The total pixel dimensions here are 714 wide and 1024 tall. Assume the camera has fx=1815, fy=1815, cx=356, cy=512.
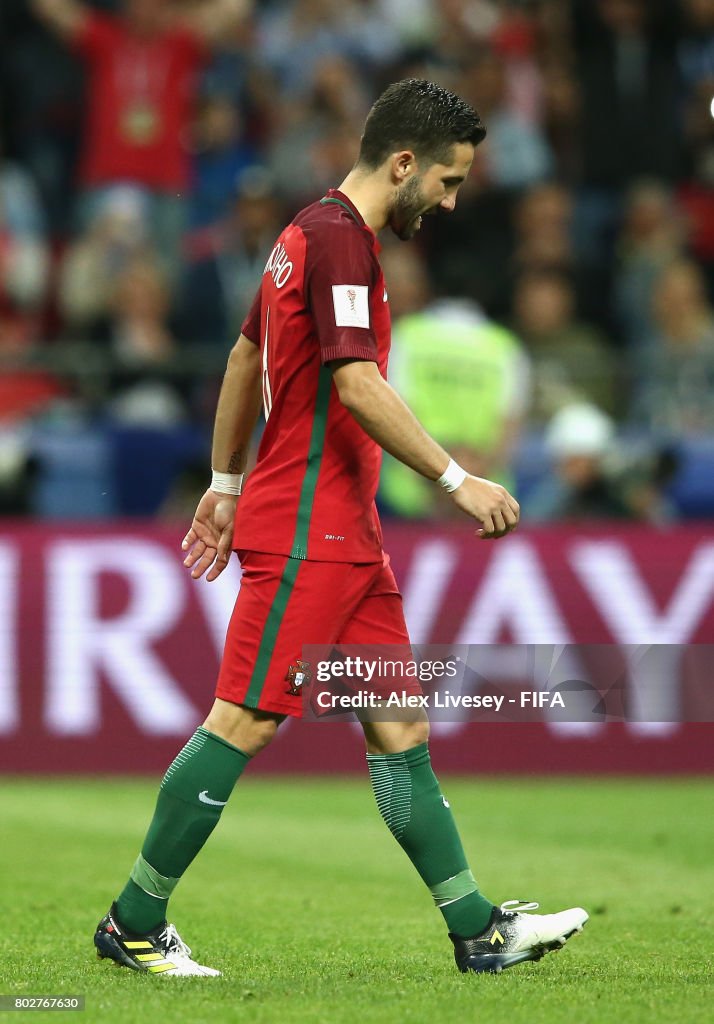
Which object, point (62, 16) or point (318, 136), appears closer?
point (318, 136)

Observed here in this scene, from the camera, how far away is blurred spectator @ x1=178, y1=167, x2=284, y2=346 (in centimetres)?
1217

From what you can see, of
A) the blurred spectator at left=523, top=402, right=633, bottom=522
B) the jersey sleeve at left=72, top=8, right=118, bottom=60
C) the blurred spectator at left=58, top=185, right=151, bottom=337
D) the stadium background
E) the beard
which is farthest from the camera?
the jersey sleeve at left=72, top=8, right=118, bottom=60

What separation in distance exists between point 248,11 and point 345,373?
10130 mm

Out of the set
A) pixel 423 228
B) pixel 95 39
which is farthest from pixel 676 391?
pixel 95 39

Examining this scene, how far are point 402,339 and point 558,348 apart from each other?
6.84 feet

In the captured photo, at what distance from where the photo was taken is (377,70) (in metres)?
14.3

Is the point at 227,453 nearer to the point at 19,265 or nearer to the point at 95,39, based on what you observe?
the point at 19,265

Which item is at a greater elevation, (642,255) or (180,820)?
(642,255)

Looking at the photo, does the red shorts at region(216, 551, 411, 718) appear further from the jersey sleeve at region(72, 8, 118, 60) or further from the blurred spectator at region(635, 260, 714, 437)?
the jersey sleeve at region(72, 8, 118, 60)

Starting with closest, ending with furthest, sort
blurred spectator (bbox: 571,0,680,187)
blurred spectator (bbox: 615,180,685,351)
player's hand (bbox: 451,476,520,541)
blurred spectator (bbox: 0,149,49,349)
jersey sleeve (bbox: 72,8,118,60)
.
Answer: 1. player's hand (bbox: 451,476,520,541)
2. blurred spectator (bbox: 0,149,49,349)
3. blurred spectator (bbox: 615,180,685,351)
4. jersey sleeve (bbox: 72,8,118,60)
5. blurred spectator (bbox: 571,0,680,187)

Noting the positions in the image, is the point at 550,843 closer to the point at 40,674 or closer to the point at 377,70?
the point at 40,674

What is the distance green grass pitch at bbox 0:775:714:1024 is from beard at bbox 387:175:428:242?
6.64 feet

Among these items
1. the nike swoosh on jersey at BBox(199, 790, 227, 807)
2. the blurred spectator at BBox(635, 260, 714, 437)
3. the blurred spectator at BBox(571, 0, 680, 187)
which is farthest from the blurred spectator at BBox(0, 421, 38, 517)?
the nike swoosh on jersey at BBox(199, 790, 227, 807)

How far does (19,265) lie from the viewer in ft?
41.5
